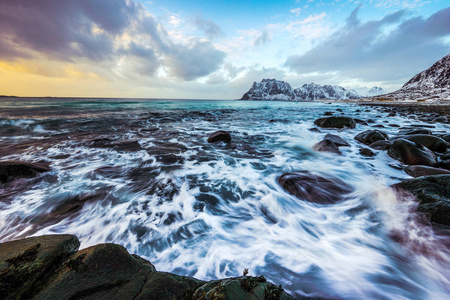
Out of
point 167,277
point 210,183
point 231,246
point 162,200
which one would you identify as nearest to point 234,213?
point 231,246

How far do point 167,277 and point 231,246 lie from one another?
54.7 inches

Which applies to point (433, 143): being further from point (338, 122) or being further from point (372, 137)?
point (338, 122)

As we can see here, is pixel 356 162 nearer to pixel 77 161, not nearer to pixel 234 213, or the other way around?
pixel 234 213

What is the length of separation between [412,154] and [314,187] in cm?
341

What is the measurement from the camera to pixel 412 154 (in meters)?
4.87

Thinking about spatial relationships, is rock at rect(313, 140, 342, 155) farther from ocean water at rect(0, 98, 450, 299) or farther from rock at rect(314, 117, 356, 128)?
rock at rect(314, 117, 356, 128)

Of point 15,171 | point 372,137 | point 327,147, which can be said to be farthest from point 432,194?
point 15,171

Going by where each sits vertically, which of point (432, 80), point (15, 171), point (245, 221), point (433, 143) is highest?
point (432, 80)

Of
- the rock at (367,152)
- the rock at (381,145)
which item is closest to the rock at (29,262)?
the rock at (367,152)

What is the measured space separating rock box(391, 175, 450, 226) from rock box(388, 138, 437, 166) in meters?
2.38

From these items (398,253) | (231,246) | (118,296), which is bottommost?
(231,246)

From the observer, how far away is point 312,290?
1947 millimetres

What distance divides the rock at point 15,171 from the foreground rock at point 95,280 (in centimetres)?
400

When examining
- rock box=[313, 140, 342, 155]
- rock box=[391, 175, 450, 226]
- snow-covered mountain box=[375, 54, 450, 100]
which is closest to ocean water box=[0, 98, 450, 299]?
rock box=[391, 175, 450, 226]
